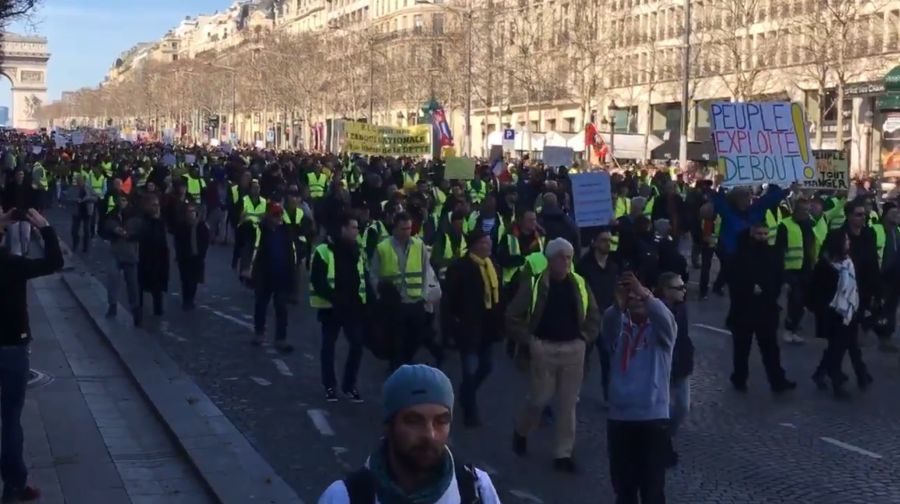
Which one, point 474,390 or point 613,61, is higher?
point 613,61

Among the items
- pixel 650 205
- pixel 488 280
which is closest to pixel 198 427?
pixel 488 280

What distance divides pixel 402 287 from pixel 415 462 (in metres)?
7.47

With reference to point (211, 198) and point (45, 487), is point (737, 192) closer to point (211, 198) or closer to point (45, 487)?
point (45, 487)

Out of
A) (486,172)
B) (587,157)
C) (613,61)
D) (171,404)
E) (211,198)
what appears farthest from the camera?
(613,61)

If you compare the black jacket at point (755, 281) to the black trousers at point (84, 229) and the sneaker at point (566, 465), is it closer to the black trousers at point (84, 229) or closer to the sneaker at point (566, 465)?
the sneaker at point (566, 465)

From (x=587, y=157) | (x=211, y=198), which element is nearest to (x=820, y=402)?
(x=211, y=198)

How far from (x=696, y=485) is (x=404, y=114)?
7428 cm

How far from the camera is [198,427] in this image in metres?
10.0

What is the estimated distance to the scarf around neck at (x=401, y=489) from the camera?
330 centimetres

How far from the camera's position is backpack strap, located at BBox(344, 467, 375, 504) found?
3.29m

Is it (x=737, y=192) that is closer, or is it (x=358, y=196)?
(x=737, y=192)

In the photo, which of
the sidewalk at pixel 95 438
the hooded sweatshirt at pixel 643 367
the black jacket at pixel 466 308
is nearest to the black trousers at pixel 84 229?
the sidewalk at pixel 95 438

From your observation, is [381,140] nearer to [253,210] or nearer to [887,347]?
[253,210]

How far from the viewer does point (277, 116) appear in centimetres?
11031
